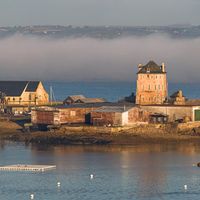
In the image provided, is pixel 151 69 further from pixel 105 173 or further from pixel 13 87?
pixel 105 173

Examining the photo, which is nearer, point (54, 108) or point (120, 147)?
point (120, 147)

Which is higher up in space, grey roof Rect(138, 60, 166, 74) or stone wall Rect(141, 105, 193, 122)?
grey roof Rect(138, 60, 166, 74)

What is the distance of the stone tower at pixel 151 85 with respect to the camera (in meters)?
Answer: 57.6

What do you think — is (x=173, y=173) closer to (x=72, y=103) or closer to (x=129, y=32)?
(x=72, y=103)

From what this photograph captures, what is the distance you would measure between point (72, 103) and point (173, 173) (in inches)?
776

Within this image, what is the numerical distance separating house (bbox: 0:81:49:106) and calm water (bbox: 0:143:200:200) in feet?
45.5

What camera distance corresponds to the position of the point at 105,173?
3931cm

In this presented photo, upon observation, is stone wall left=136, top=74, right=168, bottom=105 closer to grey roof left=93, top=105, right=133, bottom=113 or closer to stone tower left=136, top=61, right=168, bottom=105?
stone tower left=136, top=61, right=168, bottom=105

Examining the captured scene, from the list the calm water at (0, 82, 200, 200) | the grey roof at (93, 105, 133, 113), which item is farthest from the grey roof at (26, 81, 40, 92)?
the calm water at (0, 82, 200, 200)

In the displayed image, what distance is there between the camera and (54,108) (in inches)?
2115

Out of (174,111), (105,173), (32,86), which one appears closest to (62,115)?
(174,111)

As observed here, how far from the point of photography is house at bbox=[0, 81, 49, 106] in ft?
206

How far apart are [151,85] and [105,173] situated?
18.8 meters

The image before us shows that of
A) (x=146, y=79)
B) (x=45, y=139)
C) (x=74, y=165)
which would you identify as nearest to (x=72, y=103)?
(x=146, y=79)
